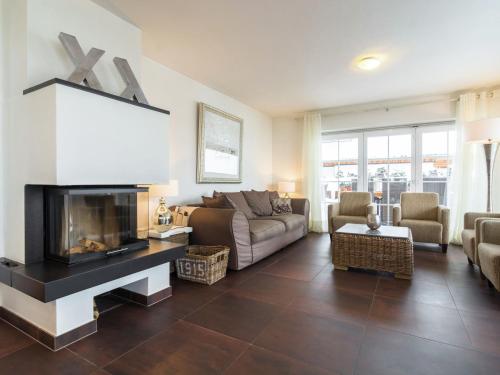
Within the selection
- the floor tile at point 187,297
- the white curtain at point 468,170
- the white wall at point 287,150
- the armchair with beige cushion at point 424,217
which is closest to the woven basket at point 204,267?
the floor tile at point 187,297

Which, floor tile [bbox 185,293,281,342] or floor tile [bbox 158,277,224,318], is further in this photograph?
floor tile [bbox 158,277,224,318]

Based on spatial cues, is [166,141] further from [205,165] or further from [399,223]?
[399,223]

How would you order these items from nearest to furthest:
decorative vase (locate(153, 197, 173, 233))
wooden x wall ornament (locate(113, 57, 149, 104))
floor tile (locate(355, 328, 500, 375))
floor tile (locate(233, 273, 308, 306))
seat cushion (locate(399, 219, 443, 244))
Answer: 1. floor tile (locate(355, 328, 500, 375))
2. wooden x wall ornament (locate(113, 57, 149, 104))
3. floor tile (locate(233, 273, 308, 306))
4. decorative vase (locate(153, 197, 173, 233))
5. seat cushion (locate(399, 219, 443, 244))

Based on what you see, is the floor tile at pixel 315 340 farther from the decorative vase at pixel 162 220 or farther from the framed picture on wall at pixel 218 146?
the framed picture on wall at pixel 218 146

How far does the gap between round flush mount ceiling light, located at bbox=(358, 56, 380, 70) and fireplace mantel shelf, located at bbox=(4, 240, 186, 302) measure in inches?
122

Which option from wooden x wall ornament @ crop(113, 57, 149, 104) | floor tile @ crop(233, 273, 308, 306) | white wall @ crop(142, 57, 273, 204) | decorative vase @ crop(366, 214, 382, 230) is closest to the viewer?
wooden x wall ornament @ crop(113, 57, 149, 104)

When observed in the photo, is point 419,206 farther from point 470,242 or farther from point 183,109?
point 183,109

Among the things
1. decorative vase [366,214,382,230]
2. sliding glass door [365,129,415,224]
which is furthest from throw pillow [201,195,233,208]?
sliding glass door [365,129,415,224]

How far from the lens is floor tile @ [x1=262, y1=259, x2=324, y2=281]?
2863 mm

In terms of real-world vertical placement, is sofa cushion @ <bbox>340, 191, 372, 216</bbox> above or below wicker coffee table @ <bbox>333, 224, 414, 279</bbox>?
above

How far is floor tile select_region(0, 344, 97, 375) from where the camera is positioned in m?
1.41

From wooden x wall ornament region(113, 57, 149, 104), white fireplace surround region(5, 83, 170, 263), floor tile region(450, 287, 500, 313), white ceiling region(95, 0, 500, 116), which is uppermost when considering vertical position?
white ceiling region(95, 0, 500, 116)

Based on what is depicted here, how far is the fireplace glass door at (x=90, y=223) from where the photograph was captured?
1.80 meters

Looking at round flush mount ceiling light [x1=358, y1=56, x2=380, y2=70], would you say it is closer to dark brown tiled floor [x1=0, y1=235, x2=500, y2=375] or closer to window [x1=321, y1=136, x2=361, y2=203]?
window [x1=321, y1=136, x2=361, y2=203]
